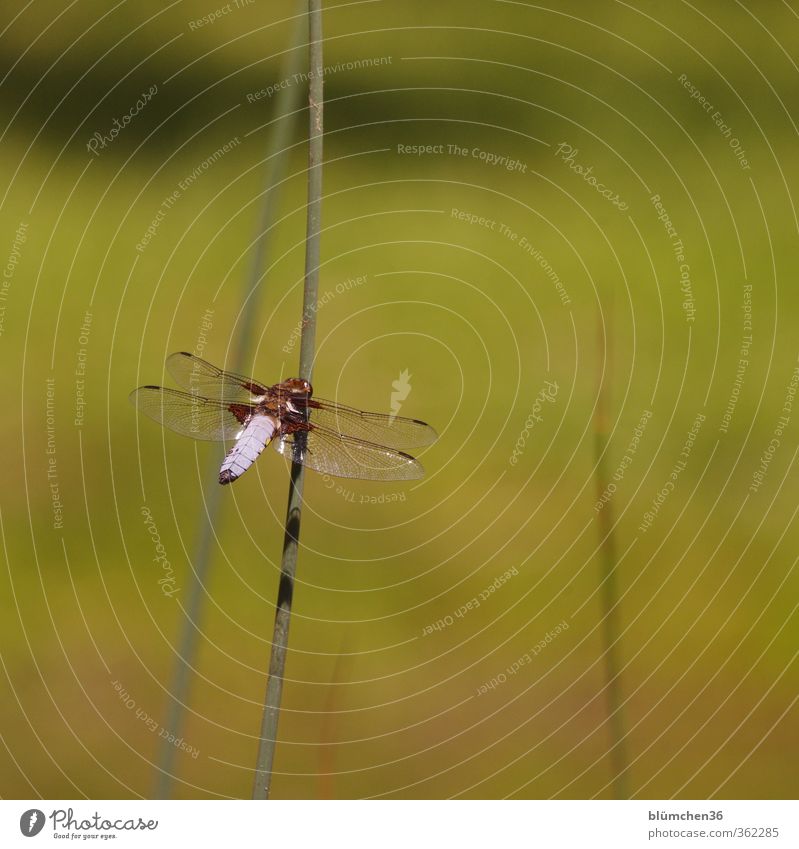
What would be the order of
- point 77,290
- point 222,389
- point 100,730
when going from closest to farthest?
point 222,389 → point 100,730 → point 77,290

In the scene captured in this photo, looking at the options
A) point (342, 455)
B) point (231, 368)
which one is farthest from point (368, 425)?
point (231, 368)

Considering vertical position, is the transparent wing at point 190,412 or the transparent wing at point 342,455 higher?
the transparent wing at point 190,412

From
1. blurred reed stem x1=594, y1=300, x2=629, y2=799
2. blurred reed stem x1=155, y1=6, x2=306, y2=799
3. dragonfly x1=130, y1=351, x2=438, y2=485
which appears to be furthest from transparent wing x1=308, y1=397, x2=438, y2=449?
blurred reed stem x1=594, y1=300, x2=629, y2=799

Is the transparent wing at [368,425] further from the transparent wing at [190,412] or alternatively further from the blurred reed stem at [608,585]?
the blurred reed stem at [608,585]

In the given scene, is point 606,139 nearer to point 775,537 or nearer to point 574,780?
point 775,537

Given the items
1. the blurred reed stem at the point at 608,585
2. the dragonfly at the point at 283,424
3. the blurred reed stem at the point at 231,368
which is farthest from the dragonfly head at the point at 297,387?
the blurred reed stem at the point at 608,585

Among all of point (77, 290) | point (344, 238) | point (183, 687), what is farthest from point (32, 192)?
point (183, 687)

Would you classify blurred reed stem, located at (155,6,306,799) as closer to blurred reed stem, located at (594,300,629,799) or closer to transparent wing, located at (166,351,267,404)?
transparent wing, located at (166,351,267,404)
